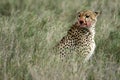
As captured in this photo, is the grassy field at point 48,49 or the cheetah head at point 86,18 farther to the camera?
the cheetah head at point 86,18

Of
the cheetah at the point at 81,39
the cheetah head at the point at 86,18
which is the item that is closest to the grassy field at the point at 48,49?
the cheetah at the point at 81,39

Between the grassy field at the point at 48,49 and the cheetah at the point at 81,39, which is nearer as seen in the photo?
the grassy field at the point at 48,49

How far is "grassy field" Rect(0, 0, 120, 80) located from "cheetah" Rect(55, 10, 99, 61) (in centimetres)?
13

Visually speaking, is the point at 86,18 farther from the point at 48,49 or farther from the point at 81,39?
the point at 48,49

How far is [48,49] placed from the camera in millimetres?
5832

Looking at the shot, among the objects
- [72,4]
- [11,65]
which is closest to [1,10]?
[72,4]

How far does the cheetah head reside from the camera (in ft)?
18.9

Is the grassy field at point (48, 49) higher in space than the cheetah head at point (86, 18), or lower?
lower

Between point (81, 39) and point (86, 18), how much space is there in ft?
0.74

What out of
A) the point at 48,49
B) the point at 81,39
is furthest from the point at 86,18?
the point at 48,49

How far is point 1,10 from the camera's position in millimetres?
8844

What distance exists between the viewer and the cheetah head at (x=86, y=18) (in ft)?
18.9

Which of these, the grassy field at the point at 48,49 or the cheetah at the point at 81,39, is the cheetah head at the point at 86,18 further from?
the grassy field at the point at 48,49

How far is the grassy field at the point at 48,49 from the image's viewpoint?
5.12 metres
